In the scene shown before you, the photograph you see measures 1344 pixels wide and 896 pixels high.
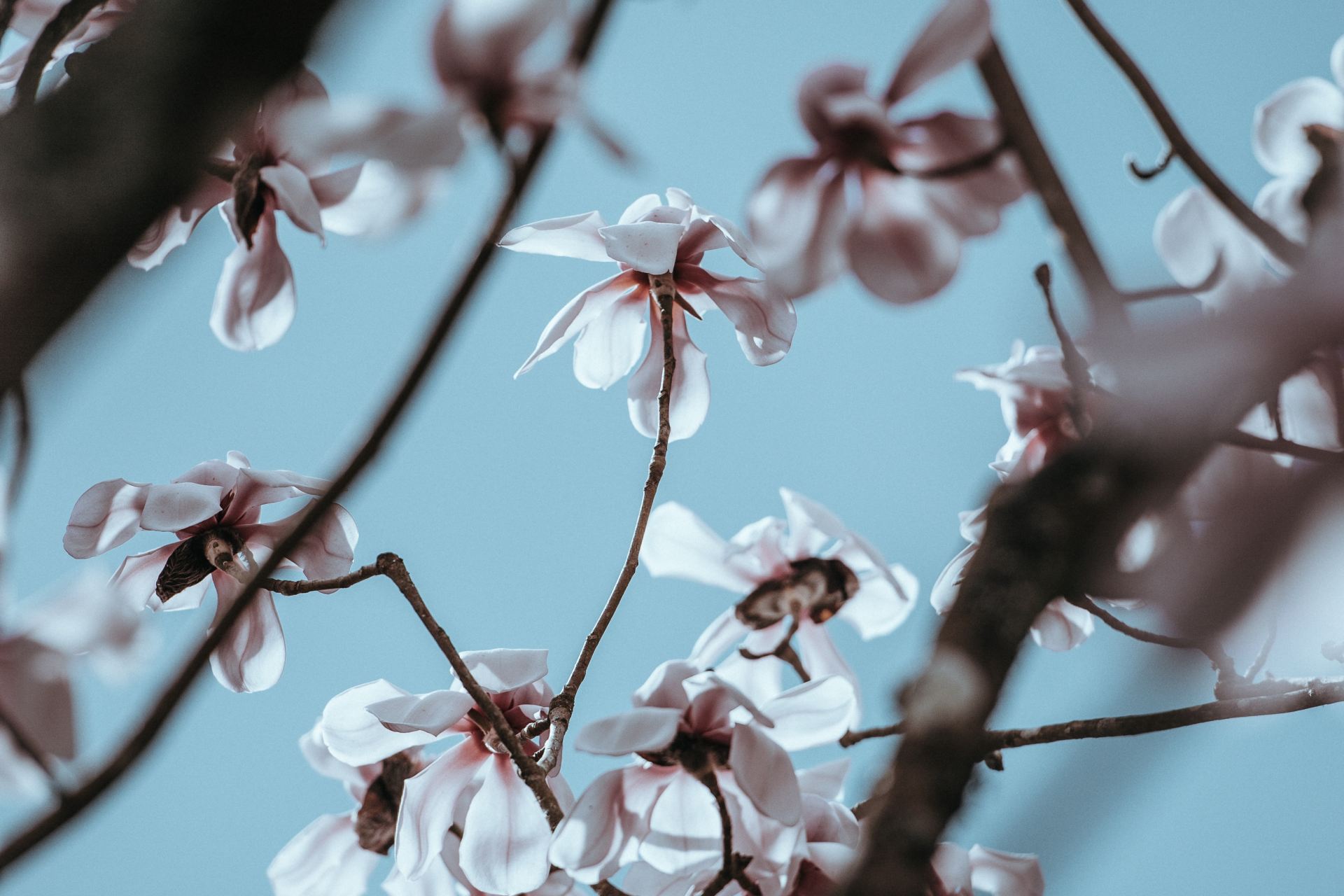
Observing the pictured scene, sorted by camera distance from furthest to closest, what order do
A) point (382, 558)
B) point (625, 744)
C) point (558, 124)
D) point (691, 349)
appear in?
point (691, 349)
point (382, 558)
point (625, 744)
point (558, 124)

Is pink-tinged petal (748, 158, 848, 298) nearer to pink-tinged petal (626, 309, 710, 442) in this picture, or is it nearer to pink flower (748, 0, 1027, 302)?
Result: pink flower (748, 0, 1027, 302)

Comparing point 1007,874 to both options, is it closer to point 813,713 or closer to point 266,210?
point 813,713

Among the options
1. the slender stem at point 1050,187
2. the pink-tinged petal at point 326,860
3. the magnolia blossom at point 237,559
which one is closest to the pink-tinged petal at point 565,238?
the magnolia blossom at point 237,559

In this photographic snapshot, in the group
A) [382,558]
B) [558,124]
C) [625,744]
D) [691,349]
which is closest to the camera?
[558,124]

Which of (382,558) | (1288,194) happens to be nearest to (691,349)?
(382,558)

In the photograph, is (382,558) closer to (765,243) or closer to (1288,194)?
(765,243)

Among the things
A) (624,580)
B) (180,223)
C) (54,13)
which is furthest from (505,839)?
(54,13)
